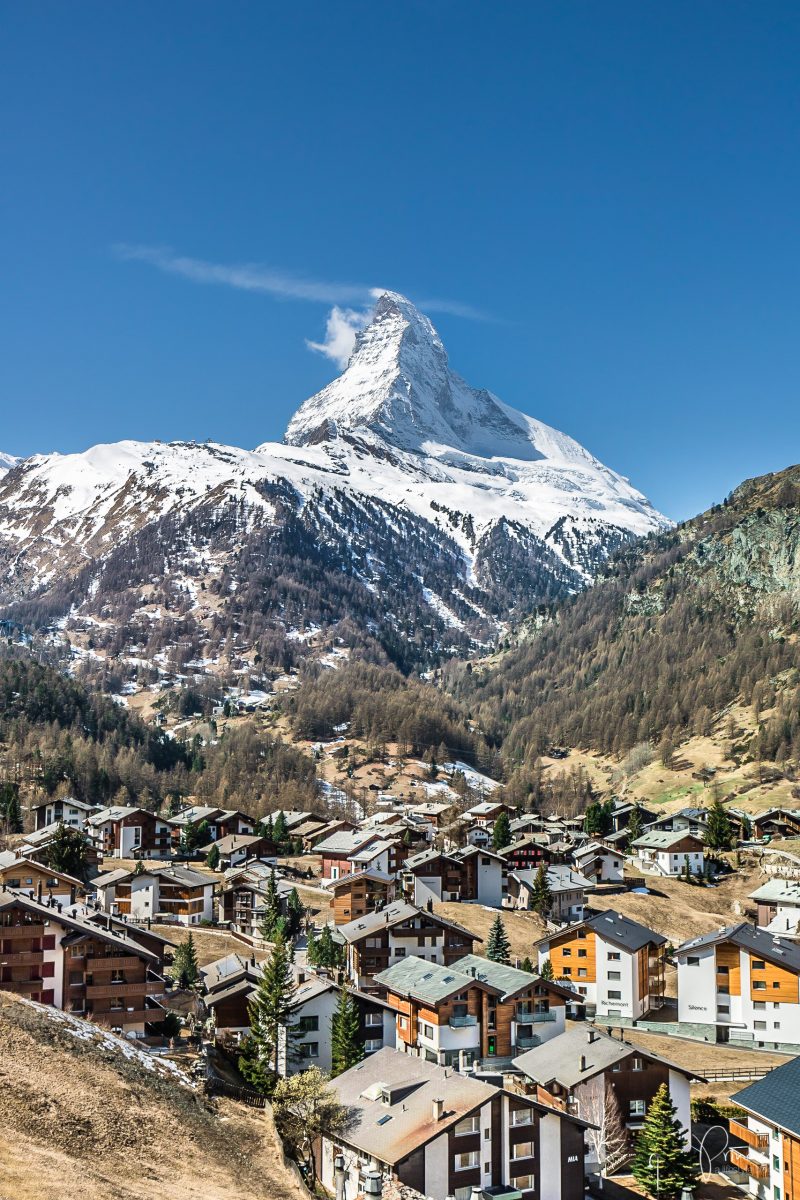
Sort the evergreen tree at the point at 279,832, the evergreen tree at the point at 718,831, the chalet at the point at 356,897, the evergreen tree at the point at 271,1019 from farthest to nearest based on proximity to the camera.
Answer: the evergreen tree at the point at 279,832 < the evergreen tree at the point at 718,831 < the chalet at the point at 356,897 < the evergreen tree at the point at 271,1019

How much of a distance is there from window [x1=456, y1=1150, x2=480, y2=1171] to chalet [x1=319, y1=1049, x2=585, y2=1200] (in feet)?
0.13

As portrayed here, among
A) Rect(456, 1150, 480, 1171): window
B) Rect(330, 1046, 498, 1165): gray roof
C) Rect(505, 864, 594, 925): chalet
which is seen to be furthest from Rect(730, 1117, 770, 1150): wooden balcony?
Rect(505, 864, 594, 925): chalet

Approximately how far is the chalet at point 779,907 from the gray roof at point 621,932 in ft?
48.8

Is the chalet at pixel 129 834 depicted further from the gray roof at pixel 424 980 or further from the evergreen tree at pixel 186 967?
the gray roof at pixel 424 980

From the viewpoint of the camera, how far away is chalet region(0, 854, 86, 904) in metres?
76.6

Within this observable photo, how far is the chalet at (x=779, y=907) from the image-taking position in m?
93.9

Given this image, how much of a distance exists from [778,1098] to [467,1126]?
13.5 meters

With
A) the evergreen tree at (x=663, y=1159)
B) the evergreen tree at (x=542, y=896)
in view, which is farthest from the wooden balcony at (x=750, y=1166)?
the evergreen tree at (x=542, y=896)

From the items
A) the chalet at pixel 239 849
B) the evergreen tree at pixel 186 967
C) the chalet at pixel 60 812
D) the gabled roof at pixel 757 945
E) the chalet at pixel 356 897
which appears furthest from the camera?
the chalet at pixel 60 812

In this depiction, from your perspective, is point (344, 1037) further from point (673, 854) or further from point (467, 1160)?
point (673, 854)

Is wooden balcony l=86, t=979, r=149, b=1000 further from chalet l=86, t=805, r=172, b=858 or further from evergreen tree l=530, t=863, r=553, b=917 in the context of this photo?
chalet l=86, t=805, r=172, b=858

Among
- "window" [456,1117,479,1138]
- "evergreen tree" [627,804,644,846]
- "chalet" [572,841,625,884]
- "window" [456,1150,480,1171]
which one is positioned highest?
"evergreen tree" [627,804,644,846]

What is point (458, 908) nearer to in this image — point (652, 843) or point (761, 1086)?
point (652, 843)

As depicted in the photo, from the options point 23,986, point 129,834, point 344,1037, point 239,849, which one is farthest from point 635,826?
point 23,986
